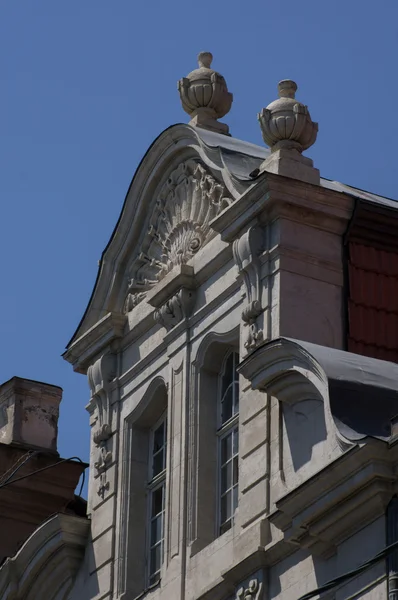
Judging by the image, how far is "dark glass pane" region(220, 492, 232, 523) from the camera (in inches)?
1032

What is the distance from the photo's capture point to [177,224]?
94.5 feet

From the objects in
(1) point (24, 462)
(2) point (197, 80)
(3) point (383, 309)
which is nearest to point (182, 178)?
(2) point (197, 80)

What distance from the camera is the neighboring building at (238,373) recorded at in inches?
912

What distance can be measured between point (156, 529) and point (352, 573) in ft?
20.4

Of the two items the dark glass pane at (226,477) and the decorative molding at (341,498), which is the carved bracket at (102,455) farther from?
the decorative molding at (341,498)

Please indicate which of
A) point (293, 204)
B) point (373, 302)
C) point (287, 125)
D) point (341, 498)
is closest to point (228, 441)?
point (373, 302)

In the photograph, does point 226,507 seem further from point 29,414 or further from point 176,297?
point 29,414

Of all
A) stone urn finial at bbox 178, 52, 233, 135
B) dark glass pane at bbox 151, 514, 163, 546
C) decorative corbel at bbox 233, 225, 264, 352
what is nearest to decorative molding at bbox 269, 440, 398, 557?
decorative corbel at bbox 233, 225, 264, 352

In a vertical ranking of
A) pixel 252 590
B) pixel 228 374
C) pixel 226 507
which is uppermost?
pixel 228 374

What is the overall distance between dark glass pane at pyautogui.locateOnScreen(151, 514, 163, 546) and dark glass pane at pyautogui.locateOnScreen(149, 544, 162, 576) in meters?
0.13

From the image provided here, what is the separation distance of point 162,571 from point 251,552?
2618 mm

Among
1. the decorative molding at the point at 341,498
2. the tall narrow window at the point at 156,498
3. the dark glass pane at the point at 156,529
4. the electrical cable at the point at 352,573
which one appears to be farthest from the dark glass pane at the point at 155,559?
the electrical cable at the point at 352,573

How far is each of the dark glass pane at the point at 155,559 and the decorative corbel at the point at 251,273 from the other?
3112 millimetres

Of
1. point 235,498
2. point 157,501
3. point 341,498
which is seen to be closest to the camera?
point 341,498
